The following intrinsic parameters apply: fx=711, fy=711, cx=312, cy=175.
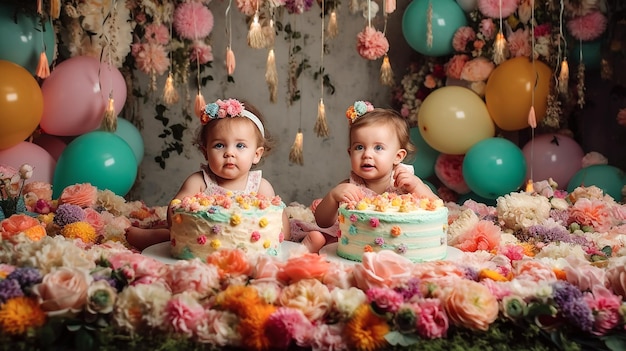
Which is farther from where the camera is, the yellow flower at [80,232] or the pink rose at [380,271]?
the yellow flower at [80,232]

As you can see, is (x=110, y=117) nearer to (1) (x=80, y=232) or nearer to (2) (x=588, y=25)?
(1) (x=80, y=232)

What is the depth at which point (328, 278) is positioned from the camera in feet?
7.25

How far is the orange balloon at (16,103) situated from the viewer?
13.7 ft

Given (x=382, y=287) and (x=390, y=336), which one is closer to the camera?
(x=390, y=336)

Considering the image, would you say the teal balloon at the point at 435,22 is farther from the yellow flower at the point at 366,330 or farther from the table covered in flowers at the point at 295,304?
the yellow flower at the point at 366,330

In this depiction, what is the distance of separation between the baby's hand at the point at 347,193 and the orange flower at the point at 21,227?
1258 millimetres

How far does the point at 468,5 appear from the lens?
5.25 meters

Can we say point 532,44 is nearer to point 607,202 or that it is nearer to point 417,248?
point 607,202

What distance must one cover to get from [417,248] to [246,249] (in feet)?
2.18

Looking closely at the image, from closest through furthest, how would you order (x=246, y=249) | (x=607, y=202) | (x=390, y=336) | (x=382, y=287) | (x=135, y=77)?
(x=390, y=336) < (x=382, y=287) < (x=246, y=249) < (x=607, y=202) < (x=135, y=77)

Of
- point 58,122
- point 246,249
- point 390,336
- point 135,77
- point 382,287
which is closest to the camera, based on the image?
point 390,336

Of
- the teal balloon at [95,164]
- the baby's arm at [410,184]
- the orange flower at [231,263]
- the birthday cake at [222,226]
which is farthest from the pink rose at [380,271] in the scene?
the teal balloon at [95,164]

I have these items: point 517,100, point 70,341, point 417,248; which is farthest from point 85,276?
point 517,100

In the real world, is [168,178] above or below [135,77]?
below
